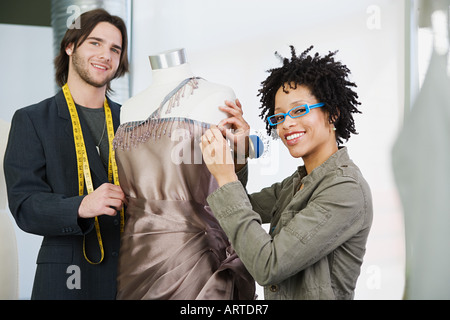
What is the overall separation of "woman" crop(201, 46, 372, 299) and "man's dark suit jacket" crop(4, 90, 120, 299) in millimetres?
612

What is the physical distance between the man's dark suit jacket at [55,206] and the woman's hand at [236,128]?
592 mm

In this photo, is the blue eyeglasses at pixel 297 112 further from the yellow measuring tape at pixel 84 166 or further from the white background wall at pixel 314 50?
the white background wall at pixel 314 50

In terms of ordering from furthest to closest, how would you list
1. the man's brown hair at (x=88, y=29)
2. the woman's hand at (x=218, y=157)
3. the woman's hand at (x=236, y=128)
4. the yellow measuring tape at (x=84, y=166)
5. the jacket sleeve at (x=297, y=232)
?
the man's brown hair at (x=88, y=29), the yellow measuring tape at (x=84, y=166), the woman's hand at (x=236, y=128), the woman's hand at (x=218, y=157), the jacket sleeve at (x=297, y=232)

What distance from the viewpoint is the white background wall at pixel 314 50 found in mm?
3557

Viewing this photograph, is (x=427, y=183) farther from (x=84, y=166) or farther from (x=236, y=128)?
(x=84, y=166)

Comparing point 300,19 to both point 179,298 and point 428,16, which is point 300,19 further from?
point 179,298

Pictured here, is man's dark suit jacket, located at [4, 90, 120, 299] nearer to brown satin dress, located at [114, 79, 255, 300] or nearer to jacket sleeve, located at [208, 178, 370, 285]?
brown satin dress, located at [114, 79, 255, 300]

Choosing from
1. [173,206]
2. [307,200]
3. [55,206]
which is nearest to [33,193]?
[55,206]

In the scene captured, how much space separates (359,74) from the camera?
3.54 meters

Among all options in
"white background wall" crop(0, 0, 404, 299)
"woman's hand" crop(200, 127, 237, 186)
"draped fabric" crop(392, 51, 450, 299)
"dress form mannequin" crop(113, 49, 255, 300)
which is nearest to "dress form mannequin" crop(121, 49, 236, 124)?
"dress form mannequin" crop(113, 49, 255, 300)

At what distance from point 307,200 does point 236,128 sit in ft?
1.21

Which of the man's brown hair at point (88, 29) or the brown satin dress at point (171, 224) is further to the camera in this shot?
the man's brown hair at point (88, 29)

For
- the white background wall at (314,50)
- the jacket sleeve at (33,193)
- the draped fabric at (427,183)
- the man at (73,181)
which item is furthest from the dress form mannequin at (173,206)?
the draped fabric at (427,183)

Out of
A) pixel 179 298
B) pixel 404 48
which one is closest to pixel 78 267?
pixel 179 298
